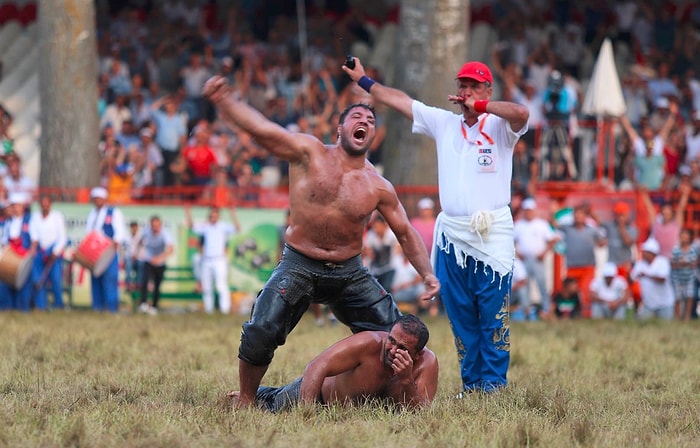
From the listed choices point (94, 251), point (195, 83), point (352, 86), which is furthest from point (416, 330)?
point (195, 83)

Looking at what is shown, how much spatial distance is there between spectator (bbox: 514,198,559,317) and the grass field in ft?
11.0

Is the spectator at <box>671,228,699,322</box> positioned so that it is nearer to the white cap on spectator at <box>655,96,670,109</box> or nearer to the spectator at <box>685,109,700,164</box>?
the spectator at <box>685,109,700,164</box>

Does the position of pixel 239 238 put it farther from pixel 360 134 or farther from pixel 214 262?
pixel 360 134

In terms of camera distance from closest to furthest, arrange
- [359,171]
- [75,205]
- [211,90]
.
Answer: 1. [211,90]
2. [359,171]
3. [75,205]

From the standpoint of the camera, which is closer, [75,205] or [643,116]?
[75,205]

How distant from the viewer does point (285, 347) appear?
A: 432 inches

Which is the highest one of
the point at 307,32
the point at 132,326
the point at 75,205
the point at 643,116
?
the point at 307,32

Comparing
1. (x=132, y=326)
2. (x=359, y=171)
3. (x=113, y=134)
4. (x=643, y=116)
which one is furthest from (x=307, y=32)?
(x=359, y=171)

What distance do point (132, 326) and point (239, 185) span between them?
15.3ft

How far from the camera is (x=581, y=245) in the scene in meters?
16.0

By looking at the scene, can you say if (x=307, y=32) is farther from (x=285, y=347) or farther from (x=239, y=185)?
(x=285, y=347)

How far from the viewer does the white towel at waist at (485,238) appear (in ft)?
26.0

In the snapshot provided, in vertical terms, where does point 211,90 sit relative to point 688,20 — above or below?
below

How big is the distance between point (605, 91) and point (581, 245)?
2.25 meters
